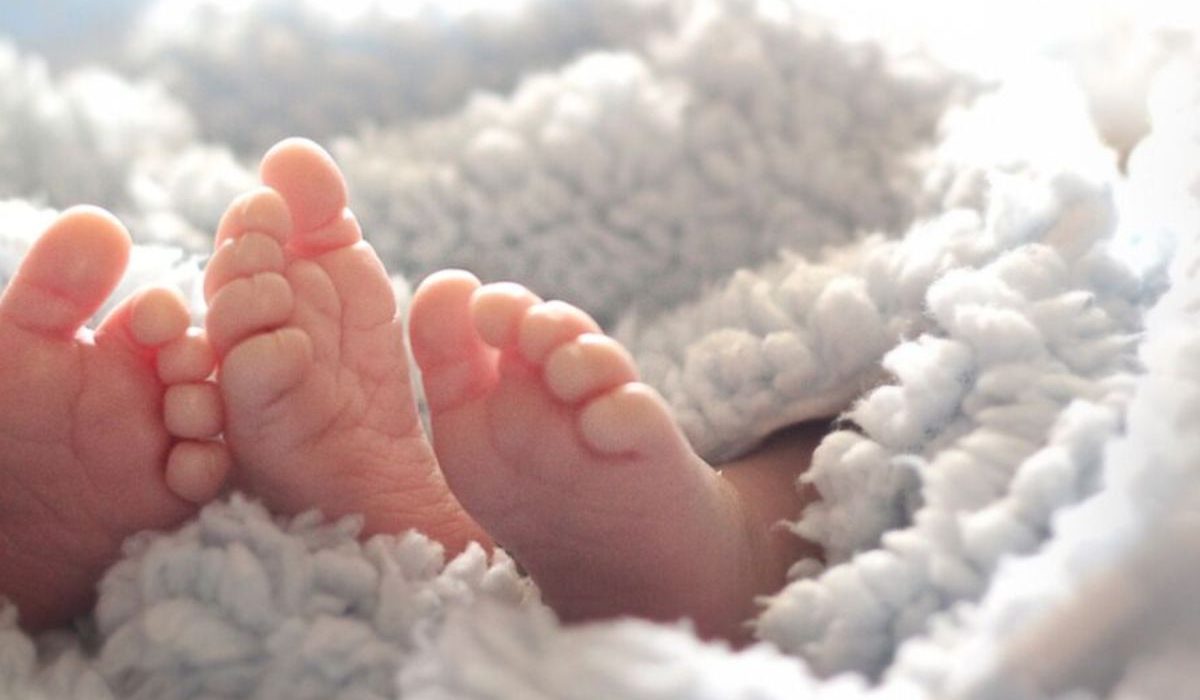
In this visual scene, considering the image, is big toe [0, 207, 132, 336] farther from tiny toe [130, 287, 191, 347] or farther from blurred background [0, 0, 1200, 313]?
blurred background [0, 0, 1200, 313]

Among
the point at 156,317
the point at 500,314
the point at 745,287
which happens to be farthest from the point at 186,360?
the point at 745,287

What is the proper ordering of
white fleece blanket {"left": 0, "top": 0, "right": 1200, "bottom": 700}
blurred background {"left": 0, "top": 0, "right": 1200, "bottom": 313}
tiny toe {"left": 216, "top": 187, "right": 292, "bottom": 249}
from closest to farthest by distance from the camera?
white fleece blanket {"left": 0, "top": 0, "right": 1200, "bottom": 700}
tiny toe {"left": 216, "top": 187, "right": 292, "bottom": 249}
blurred background {"left": 0, "top": 0, "right": 1200, "bottom": 313}

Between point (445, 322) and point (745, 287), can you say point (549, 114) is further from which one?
point (445, 322)

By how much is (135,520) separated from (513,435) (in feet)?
0.49

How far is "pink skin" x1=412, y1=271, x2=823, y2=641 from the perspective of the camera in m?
0.45

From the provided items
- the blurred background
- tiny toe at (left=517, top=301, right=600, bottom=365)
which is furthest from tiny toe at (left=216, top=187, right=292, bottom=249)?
the blurred background

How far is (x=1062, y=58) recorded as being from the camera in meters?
0.71

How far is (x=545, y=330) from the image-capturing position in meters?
0.45

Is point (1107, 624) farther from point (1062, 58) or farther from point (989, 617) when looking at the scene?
point (1062, 58)

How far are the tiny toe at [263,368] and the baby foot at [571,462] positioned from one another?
0.04 m

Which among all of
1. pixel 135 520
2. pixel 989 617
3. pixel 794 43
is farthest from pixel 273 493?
pixel 794 43

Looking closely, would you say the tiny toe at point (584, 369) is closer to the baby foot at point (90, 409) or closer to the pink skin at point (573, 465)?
the pink skin at point (573, 465)

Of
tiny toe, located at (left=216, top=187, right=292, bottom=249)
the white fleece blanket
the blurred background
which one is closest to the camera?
the white fleece blanket

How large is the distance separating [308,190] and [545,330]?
12 centimetres
